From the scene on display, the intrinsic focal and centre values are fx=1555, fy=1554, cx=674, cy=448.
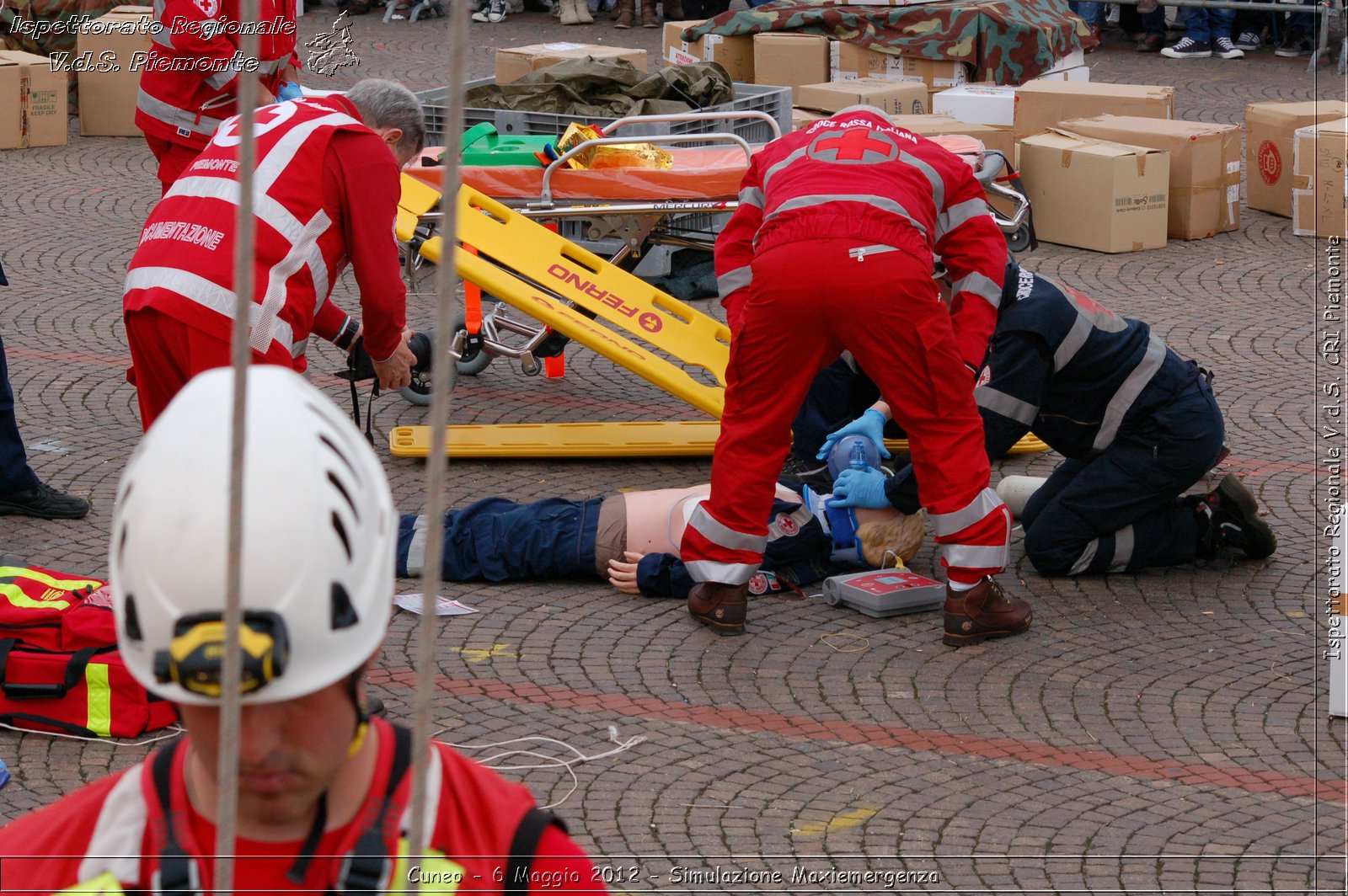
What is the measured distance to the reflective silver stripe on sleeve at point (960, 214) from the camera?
470 centimetres

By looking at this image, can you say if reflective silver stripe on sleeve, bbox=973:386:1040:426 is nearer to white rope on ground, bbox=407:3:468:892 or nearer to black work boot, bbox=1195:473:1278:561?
black work boot, bbox=1195:473:1278:561

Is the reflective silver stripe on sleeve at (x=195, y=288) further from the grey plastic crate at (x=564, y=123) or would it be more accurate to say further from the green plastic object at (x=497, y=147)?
the grey plastic crate at (x=564, y=123)

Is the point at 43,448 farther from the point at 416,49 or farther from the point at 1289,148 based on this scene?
the point at 416,49

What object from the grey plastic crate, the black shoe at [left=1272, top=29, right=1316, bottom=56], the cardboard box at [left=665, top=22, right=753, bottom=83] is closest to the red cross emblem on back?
the grey plastic crate

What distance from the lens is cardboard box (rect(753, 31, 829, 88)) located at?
1177cm

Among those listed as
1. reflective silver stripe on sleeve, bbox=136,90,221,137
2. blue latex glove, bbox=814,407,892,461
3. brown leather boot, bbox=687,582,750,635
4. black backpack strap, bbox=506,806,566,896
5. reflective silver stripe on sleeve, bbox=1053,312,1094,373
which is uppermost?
reflective silver stripe on sleeve, bbox=136,90,221,137

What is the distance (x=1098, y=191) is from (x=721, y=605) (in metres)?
5.29

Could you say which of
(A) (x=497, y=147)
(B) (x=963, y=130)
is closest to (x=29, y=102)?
(A) (x=497, y=147)

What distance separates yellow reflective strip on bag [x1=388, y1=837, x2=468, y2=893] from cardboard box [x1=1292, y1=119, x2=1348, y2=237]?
8.63m

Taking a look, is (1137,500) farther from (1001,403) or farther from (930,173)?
(930,173)

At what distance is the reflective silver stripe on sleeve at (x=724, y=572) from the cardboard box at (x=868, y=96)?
19.8 feet

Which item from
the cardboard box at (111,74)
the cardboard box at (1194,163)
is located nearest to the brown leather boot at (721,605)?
the cardboard box at (1194,163)

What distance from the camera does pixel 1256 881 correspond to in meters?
3.41

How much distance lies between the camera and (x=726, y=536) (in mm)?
4719
